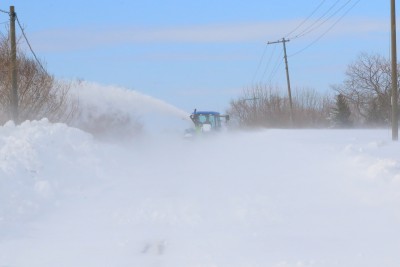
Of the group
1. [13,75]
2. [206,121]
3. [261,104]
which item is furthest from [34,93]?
[261,104]

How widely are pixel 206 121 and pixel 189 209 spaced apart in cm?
2109

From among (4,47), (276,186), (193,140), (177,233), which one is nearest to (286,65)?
(193,140)

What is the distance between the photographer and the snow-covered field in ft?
23.6

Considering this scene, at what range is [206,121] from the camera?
1209 inches

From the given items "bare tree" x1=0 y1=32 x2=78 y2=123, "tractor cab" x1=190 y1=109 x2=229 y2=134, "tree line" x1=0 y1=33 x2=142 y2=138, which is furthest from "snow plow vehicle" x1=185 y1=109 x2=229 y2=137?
"bare tree" x1=0 y1=32 x2=78 y2=123

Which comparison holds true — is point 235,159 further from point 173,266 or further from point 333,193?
point 173,266

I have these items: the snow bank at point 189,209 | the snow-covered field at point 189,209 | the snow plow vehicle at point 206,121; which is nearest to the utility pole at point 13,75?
the snow-covered field at point 189,209

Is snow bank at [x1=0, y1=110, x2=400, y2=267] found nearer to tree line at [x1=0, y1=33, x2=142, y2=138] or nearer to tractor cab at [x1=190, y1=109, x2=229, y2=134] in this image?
tree line at [x1=0, y1=33, x2=142, y2=138]

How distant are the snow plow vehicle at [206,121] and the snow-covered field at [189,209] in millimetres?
12386

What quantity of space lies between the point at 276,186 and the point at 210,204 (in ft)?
6.84

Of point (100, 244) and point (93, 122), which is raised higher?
point (93, 122)

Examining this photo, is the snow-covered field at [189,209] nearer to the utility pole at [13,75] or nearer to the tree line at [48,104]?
the utility pole at [13,75]

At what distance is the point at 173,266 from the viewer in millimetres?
6773

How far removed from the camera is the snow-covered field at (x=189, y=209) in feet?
23.6
